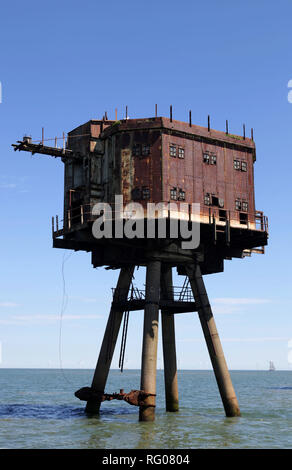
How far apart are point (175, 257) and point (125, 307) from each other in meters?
4.36

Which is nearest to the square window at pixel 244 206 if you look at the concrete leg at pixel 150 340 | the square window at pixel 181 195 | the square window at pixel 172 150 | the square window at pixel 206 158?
the square window at pixel 206 158

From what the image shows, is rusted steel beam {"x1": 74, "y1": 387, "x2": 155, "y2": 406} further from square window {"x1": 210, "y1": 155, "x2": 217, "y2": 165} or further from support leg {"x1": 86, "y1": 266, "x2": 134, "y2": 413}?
square window {"x1": 210, "y1": 155, "x2": 217, "y2": 165}

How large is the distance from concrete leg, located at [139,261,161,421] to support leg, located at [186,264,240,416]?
2.75m

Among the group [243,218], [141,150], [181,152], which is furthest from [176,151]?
[243,218]

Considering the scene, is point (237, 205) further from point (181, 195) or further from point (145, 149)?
point (145, 149)

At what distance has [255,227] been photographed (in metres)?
37.7

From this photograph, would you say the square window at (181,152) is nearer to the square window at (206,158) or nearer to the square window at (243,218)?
the square window at (206,158)

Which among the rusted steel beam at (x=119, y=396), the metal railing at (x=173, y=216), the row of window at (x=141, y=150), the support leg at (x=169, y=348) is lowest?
the rusted steel beam at (x=119, y=396)

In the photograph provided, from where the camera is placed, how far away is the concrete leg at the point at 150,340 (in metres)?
33.8

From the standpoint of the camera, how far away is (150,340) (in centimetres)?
3481

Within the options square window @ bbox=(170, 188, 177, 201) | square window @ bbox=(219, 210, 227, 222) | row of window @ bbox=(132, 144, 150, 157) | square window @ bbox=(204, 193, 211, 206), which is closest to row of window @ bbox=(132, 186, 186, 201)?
square window @ bbox=(170, 188, 177, 201)

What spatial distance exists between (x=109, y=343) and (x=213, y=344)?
253 inches

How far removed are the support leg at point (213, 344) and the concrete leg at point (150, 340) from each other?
2746 millimetres
